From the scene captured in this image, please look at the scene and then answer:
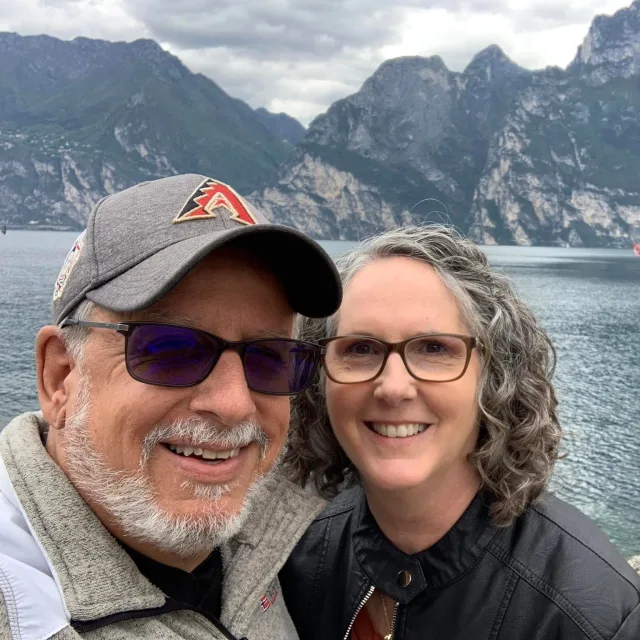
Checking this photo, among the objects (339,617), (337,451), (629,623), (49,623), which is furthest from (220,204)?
(629,623)

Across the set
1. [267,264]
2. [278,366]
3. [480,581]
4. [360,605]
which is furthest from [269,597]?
[267,264]

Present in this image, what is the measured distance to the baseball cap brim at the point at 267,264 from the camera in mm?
1818

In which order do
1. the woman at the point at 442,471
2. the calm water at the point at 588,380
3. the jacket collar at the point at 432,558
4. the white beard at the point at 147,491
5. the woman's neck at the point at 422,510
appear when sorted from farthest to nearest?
the calm water at the point at 588,380
the woman's neck at the point at 422,510
the jacket collar at the point at 432,558
the woman at the point at 442,471
the white beard at the point at 147,491

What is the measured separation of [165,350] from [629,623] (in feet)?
6.43

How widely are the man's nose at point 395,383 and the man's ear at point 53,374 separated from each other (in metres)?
1.27

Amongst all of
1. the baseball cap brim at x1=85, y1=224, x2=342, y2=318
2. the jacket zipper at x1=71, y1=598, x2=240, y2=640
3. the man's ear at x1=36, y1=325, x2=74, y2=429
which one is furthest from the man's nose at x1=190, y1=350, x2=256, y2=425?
the jacket zipper at x1=71, y1=598, x2=240, y2=640

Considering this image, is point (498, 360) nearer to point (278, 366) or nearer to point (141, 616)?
point (278, 366)

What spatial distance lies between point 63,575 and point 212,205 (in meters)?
1.19

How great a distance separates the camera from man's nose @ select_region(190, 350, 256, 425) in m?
1.98

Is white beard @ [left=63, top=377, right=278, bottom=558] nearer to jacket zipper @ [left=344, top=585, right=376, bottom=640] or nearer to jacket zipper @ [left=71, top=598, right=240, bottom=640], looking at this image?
jacket zipper @ [left=71, top=598, right=240, bottom=640]

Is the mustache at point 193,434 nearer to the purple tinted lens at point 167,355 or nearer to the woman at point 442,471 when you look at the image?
the purple tinted lens at point 167,355

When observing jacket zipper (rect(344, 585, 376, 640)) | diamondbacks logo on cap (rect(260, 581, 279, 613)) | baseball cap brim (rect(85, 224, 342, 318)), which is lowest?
jacket zipper (rect(344, 585, 376, 640))

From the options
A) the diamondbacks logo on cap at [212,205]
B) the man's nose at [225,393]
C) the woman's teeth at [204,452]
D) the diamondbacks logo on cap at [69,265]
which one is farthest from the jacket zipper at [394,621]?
the diamondbacks logo on cap at [69,265]

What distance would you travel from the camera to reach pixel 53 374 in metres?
2.09
